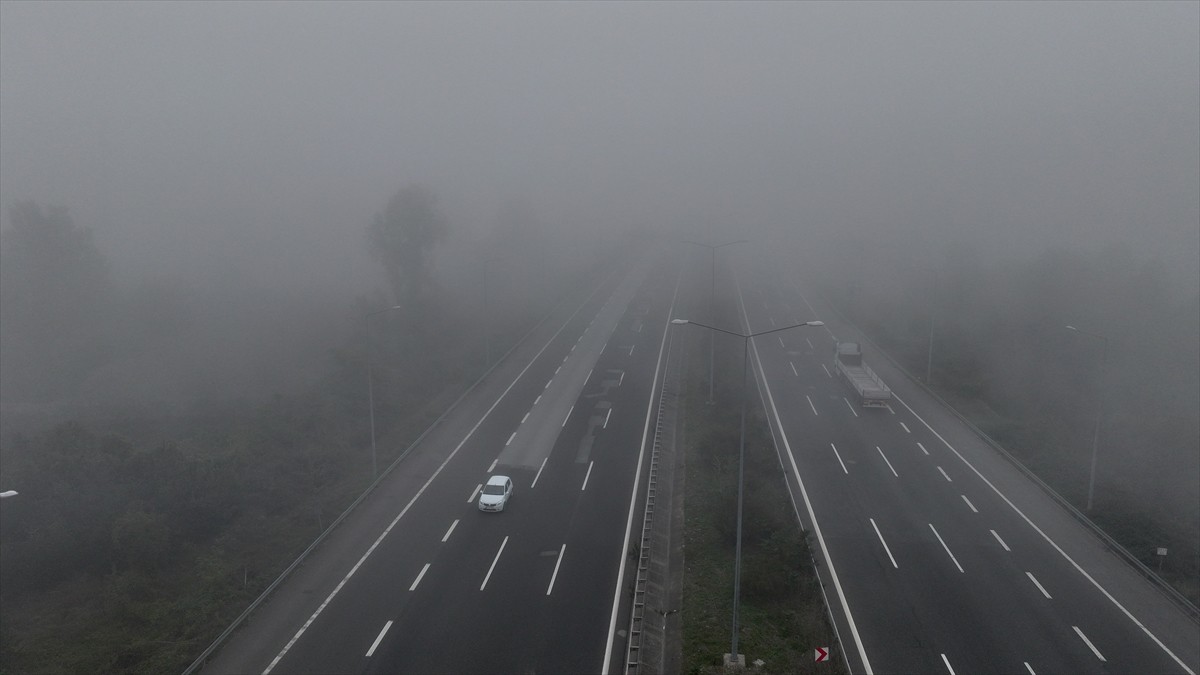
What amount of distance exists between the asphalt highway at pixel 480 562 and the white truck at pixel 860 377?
1219 centimetres

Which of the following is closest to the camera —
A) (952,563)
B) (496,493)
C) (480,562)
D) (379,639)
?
(379,639)

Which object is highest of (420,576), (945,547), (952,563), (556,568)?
(945,547)

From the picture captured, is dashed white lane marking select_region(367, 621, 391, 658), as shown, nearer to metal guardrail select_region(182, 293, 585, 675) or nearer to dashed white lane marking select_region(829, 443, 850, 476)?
metal guardrail select_region(182, 293, 585, 675)

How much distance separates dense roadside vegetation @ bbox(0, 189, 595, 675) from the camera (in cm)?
2023

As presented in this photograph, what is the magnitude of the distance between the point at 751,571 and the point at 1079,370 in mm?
37751

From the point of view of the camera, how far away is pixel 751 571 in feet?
70.5

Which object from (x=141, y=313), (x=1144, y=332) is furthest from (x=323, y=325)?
(x=1144, y=332)

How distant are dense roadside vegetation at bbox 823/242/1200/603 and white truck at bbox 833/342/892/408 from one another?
4161 mm

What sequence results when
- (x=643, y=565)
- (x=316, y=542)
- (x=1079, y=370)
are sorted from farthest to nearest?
1. (x=1079, y=370)
2. (x=316, y=542)
3. (x=643, y=565)

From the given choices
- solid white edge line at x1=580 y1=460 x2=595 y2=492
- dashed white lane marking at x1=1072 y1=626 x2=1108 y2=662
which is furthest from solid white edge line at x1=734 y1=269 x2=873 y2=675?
solid white edge line at x1=580 y1=460 x2=595 y2=492

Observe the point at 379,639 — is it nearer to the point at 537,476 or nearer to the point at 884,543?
the point at 537,476

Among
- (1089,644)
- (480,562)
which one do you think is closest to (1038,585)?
(1089,644)

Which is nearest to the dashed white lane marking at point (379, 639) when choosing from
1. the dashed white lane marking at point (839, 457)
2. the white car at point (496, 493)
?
the white car at point (496, 493)

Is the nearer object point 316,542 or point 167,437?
point 316,542
